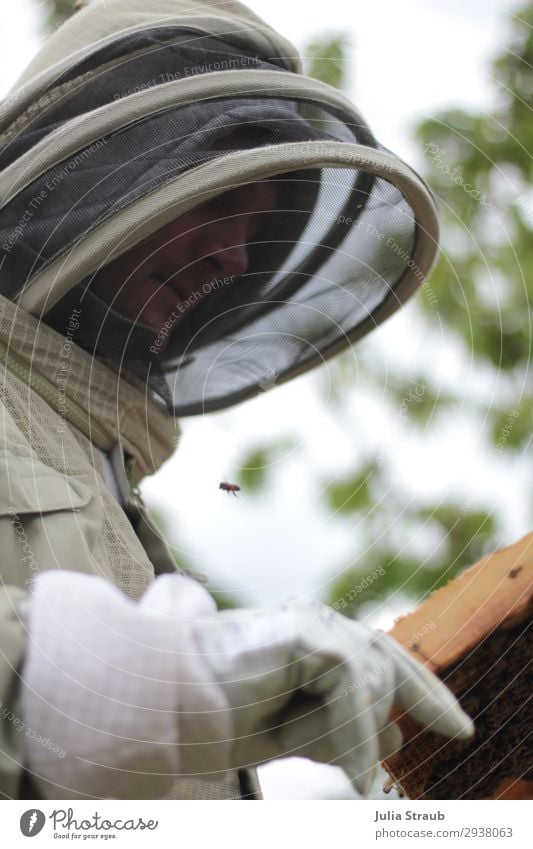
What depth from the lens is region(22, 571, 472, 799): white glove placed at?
502 millimetres

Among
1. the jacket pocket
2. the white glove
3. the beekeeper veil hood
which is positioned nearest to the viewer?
the white glove

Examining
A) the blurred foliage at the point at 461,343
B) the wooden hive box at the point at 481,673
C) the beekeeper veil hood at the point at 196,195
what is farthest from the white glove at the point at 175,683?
the beekeeper veil hood at the point at 196,195

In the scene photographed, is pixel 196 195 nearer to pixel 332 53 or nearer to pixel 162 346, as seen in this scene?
pixel 162 346

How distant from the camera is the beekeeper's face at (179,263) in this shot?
84 cm

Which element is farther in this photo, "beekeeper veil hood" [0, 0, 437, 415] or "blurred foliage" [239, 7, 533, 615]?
"blurred foliage" [239, 7, 533, 615]

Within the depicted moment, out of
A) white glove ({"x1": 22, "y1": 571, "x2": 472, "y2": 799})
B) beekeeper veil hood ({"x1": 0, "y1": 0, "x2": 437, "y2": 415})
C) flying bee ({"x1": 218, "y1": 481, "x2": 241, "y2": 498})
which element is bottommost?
flying bee ({"x1": 218, "y1": 481, "x2": 241, "y2": 498})

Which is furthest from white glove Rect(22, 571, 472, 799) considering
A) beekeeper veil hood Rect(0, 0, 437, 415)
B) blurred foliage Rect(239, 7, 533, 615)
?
beekeeper veil hood Rect(0, 0, 437, 415)

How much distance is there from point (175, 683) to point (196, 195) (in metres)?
0.46

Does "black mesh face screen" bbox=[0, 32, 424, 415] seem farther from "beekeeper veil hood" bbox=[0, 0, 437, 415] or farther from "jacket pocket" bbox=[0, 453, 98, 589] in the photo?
"jacket pocket" bbox=[0, 453, 98, 589]

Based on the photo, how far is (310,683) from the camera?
20.9 inches

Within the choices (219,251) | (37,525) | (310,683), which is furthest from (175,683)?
(219,251)

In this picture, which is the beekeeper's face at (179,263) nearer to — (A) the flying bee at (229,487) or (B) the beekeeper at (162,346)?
(B) the beekeeper at (162,346)

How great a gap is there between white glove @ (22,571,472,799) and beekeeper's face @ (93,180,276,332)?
0.38 metres

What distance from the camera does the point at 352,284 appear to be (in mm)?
1055
